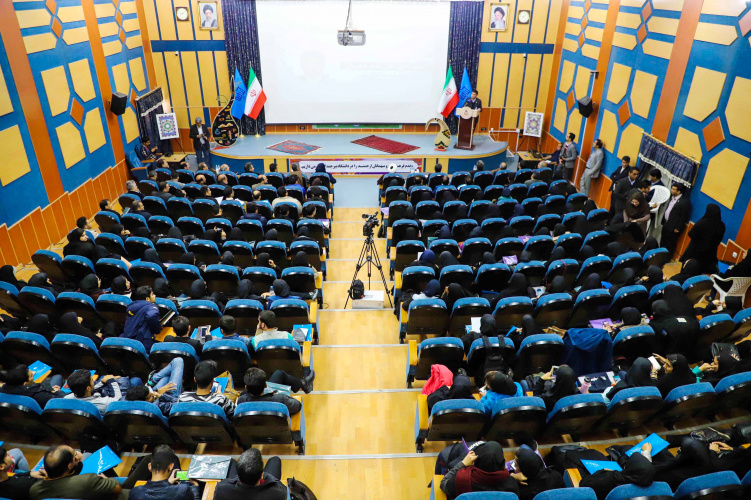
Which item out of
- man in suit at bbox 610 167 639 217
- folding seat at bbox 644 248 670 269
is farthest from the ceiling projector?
folding seat at bbox 644 248 670 269

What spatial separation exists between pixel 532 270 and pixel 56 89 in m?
9.07

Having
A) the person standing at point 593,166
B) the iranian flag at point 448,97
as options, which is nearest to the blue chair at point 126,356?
the person standing at point 593,166

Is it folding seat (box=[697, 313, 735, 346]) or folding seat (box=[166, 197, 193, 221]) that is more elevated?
folding seat (box=[697, 313, 735, 346])

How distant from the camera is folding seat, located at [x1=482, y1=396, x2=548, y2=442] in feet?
11.9

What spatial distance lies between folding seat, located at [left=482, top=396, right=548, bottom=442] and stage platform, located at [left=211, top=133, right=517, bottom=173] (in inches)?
369

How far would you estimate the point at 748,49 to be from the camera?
661 centimetres

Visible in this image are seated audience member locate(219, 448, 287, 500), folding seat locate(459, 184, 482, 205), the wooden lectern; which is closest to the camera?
seated audience member locate(219, 448, 287, 500)

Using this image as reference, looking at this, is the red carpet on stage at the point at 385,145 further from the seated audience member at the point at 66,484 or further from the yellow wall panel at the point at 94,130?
the seated audience member at the point at 66,484

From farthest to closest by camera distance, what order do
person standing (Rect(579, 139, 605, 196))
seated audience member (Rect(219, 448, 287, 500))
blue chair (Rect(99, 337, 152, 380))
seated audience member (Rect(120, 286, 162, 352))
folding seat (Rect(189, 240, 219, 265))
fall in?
person standing (Rect(579, 139, 605, 196))
folding seat (Rect(189, 240, 219, 265))
seated audience member (Rect(120, 286, 162, 352))
blue chair (Rect(99, 337, 152, 380))
seated audience member (Rect(219, 448, 287, 500))

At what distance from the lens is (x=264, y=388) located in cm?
400

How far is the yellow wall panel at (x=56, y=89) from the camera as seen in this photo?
848cm

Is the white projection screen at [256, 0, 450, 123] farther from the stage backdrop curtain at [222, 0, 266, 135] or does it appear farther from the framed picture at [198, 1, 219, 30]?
the framed picture at [198, 1, 219, 30]

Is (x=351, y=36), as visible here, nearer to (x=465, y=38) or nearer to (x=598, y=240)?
(x=465, y=38)

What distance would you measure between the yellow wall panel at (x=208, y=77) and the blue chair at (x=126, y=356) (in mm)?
11314
